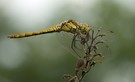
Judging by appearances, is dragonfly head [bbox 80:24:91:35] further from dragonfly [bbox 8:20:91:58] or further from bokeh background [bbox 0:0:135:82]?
bokeh background [bbox 0:0:135:82]

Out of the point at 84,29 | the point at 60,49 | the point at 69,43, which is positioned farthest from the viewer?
the point at 60,49

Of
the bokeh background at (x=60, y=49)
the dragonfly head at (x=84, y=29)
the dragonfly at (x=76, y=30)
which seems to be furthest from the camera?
the bokeh background at (x=60, y=49)

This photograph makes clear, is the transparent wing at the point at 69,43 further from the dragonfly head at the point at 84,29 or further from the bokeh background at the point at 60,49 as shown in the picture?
the bokeh background at the point at 60,49

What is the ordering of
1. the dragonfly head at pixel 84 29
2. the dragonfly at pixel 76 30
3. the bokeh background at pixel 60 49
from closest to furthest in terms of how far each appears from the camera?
the dragonfly at pixel 76 30, the dragonfly head at pixel 84 29, the bokeh background at pixel 60 49

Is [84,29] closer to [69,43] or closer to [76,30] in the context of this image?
[76,30]

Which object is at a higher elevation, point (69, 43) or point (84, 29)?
point (84, 29)

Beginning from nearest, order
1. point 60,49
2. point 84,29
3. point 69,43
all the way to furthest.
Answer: point 84,29 < point 69,43 < point 60,49

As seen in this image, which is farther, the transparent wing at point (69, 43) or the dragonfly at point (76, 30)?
the transparent wing at point (69, 43)

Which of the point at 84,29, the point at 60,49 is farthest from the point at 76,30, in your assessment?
the point at 60,49

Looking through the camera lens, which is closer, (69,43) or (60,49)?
(69,43)

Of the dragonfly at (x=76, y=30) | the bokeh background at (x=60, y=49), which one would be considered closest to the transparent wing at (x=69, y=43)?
the dragonfly at (x=76, y=30)

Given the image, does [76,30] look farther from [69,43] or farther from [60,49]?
[60,49]

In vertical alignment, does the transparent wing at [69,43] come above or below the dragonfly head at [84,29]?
below
